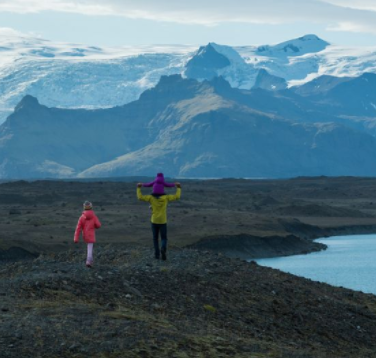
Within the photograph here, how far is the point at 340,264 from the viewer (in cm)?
7231

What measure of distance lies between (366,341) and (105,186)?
142354mm

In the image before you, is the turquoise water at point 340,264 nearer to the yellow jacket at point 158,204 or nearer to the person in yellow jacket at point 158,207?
the person in yellow jacket at point 158,207

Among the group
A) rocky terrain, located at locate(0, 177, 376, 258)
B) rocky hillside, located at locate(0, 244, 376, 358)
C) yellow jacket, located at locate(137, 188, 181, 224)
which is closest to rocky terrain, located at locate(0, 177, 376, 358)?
rocky hillside, located at locate(0, 244, 376, 358)

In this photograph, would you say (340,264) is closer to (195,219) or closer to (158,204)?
(195,219)

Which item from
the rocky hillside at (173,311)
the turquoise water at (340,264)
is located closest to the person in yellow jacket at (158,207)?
the rocky hillside at (173,311)

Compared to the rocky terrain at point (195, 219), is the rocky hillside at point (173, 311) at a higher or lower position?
higher

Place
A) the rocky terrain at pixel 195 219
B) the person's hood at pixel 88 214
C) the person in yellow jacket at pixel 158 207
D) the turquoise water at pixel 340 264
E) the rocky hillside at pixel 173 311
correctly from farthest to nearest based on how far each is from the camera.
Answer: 1. the rocky terrain at pixel 195 219
2. the turquoise water at pixel 340 264
3. the person in yellow jacket at pixel 158 207
4. the person's hood at pixel 88 214
5. the rocky hillside at pixel 173 311

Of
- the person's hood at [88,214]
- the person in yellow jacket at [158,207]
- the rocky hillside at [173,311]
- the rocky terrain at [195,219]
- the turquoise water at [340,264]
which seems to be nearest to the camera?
the rocky hillside at [173,311]

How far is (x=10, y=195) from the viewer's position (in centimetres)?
13425

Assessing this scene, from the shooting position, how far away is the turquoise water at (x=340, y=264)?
196ft

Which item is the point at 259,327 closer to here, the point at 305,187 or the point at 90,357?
the point at 90,357

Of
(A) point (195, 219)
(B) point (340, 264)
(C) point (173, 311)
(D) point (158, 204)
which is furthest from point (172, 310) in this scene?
(A) point (195, 219)

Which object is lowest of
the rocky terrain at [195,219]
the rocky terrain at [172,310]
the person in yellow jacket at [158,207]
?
the rocky terrain at [195,219]

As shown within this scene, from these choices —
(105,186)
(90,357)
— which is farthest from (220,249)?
(105,186)
